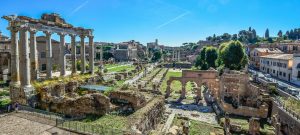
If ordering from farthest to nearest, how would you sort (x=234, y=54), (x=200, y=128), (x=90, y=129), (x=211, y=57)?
1. (x=211, y=57)
2. (x=234, y=54)
3. (x=200, y=128)
4. (x=90, y=129)

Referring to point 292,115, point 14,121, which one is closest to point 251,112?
point 292,115

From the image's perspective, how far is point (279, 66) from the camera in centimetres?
4622

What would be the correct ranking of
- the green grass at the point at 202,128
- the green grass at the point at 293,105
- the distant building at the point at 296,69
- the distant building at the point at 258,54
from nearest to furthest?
the green grass at the point at 293,105 < the green grass at the point at 202,128 < the distant building at the point at 296,69 < the distant building at the point at 258,54

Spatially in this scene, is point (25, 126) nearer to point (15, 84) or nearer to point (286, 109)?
point (15, 84)

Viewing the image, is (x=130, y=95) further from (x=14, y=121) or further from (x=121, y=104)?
(x=14, y=121)

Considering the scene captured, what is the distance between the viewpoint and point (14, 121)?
17.1m

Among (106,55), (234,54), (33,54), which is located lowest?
(33,54)

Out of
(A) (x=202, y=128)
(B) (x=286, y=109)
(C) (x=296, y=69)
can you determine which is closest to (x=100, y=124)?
(A) (x=202, y=128)

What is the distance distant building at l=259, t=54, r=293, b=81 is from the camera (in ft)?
139

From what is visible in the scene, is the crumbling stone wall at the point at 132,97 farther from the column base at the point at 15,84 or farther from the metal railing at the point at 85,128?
the column base at the point at 15,84

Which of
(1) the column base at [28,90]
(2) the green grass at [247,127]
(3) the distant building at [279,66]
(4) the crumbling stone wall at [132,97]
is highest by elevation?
(3) the distant building at [279,66]

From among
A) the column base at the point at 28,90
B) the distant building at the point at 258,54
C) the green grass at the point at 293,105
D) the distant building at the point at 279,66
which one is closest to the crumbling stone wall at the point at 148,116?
the column base at the point at 28,90

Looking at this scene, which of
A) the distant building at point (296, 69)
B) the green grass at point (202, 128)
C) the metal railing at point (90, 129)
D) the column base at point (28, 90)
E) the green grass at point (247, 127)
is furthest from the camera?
the distant building at point (296, 69)

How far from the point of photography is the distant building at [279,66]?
42.4 meters
